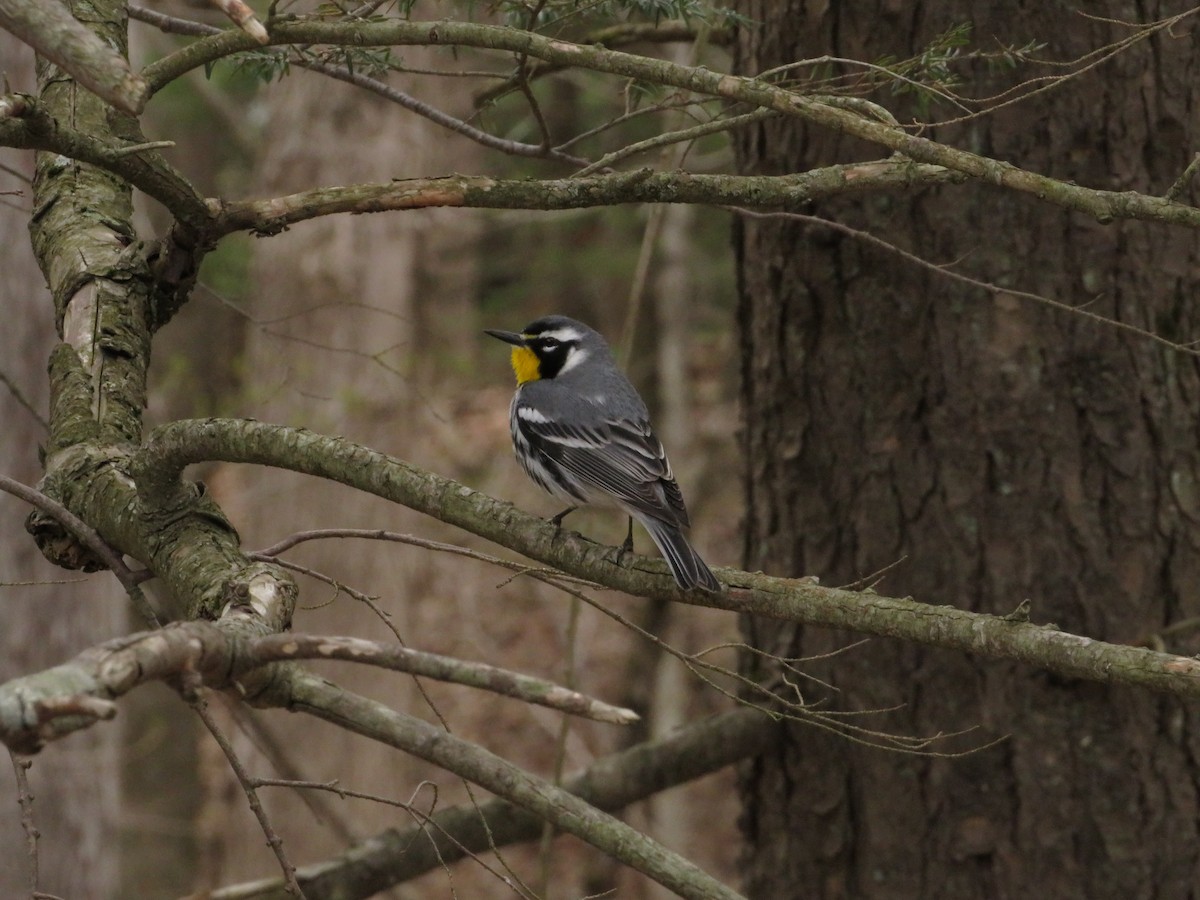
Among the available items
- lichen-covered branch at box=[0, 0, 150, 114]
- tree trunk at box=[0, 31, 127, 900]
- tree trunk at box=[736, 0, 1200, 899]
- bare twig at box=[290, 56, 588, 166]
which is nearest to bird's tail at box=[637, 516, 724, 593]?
tree trunk at box=[736, 0, 1200, 899]

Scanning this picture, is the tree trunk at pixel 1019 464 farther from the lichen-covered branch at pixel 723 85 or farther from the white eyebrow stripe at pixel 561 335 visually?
the lichen-covered branch at pixel 723 85

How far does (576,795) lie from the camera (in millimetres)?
4699

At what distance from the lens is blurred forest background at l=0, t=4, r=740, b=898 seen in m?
7.05

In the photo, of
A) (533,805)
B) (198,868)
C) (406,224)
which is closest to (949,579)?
(533,805)

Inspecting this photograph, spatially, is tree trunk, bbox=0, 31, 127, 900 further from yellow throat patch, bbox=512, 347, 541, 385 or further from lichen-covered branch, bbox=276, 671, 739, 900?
lichen-covered branch, bbox=276, 671, 739, 900

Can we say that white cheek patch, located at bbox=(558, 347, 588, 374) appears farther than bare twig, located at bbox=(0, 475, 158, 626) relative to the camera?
Yes

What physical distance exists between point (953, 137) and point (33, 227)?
10.1ft

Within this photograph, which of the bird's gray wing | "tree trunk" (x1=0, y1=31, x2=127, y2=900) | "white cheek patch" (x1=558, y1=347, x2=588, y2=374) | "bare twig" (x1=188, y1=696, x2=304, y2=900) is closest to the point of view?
"bare twig" (x1=188, y1=696, x2=304, y2=900)

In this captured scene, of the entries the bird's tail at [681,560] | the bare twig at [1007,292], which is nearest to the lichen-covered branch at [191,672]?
the bird's tail at [681,560]

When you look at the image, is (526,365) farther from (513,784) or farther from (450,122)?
(513,784)

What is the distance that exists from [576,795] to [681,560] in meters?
1.58

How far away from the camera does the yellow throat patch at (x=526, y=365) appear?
580 cm

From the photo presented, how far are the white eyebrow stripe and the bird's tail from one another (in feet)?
5.17

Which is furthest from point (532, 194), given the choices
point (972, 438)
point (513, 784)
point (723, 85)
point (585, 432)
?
point (972, 438)
